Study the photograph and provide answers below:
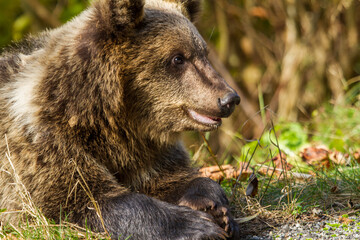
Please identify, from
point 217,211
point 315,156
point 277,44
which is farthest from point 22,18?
point 217,211

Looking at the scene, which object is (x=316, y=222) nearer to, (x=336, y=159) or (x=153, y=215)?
(x=153, y=215)

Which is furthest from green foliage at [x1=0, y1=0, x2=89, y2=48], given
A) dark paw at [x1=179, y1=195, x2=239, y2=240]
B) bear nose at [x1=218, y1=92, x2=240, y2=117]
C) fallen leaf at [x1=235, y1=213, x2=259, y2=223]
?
fallen leaf at [x1=235, y1=213, x2=259, y2=223]

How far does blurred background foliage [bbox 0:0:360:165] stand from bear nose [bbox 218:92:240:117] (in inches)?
212

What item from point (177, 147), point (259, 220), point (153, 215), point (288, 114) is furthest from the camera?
point (288, 114)

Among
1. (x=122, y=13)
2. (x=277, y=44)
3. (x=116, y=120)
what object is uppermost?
(x=122, y=13)

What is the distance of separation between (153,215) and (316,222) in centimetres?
118

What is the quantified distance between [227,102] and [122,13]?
1.03 m

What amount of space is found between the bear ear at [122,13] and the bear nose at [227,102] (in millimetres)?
899

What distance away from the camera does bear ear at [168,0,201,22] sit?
488 centimetres

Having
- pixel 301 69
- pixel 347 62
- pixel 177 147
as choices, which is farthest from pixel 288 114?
pixel 177 147

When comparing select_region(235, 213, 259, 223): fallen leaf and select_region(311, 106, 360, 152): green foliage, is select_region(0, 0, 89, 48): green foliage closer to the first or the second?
select_region(311, 106, 360, 152): green foliage

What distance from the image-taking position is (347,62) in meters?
10.8

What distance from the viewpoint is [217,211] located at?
3.73 metres

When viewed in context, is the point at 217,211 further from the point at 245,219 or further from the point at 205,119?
the point at 205,119
